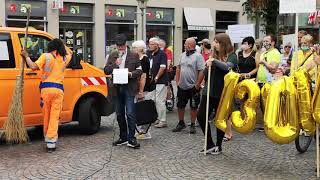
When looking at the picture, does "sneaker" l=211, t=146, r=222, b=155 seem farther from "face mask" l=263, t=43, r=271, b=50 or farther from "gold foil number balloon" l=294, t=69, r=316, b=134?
"face mask" l=263, t=43, r=271, b=50

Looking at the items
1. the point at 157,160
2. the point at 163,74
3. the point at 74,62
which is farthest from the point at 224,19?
the point at 157,160

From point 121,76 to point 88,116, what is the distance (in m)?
1.59

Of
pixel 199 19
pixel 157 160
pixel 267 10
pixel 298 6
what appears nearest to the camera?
pixel 157 160

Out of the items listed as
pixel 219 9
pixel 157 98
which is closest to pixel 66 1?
pixel 219 9

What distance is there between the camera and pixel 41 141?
877cm

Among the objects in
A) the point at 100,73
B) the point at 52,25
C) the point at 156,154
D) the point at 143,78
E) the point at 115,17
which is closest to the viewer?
the point at 156,154

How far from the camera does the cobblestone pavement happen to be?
258 inches

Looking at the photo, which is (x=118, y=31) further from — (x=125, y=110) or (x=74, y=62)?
(x=125, y=110)

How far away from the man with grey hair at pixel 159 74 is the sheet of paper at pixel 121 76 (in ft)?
6.92

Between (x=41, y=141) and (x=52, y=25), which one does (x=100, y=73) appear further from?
(x=52, y=25)

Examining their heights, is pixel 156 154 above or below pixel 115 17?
below

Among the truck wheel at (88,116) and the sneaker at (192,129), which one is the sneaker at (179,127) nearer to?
the sneaker at (192,129)

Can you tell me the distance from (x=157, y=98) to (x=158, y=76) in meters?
0.44

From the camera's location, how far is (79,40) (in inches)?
971
